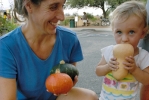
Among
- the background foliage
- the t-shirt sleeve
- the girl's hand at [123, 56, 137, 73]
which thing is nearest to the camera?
the girl's hand at [123, 56, 137, 73]

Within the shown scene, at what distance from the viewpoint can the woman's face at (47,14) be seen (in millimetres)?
1948

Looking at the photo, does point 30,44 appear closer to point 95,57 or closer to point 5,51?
point 5,51

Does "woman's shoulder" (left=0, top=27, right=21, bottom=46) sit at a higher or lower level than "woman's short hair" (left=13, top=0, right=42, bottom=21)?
lower

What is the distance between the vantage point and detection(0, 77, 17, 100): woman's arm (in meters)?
2.01

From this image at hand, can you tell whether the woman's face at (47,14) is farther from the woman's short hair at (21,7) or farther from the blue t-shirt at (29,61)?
the blue t-shirt at (29,61)

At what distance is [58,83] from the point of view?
1.96m

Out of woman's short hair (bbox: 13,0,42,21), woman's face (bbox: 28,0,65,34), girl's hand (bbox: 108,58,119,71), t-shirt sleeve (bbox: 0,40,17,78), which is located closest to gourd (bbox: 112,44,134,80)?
girl's hand (bbox: 108,58,119,71)

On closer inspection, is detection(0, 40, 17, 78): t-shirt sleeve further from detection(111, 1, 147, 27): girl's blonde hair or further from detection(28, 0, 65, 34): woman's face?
detection(111, 1, 147, 27): girl's blonde hair

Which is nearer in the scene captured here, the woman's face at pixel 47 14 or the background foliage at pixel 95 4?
the woman's face at pixel 47 14

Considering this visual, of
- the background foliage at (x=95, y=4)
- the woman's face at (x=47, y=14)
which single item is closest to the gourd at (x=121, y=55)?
the woman's face at (x=47, y=14)

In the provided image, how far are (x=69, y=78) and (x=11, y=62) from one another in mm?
475

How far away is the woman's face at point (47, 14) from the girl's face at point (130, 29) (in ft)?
1.52

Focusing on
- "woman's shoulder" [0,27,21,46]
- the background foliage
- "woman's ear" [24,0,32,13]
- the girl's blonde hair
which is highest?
"woman's ear" [24,0,32,13]

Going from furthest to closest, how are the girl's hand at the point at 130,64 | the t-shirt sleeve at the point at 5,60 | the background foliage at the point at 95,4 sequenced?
1. the background foliage at the point at 95,4
2. the t-shirt sleeve at the point at 5,60
3. the girl's hand at the point at 130,64
